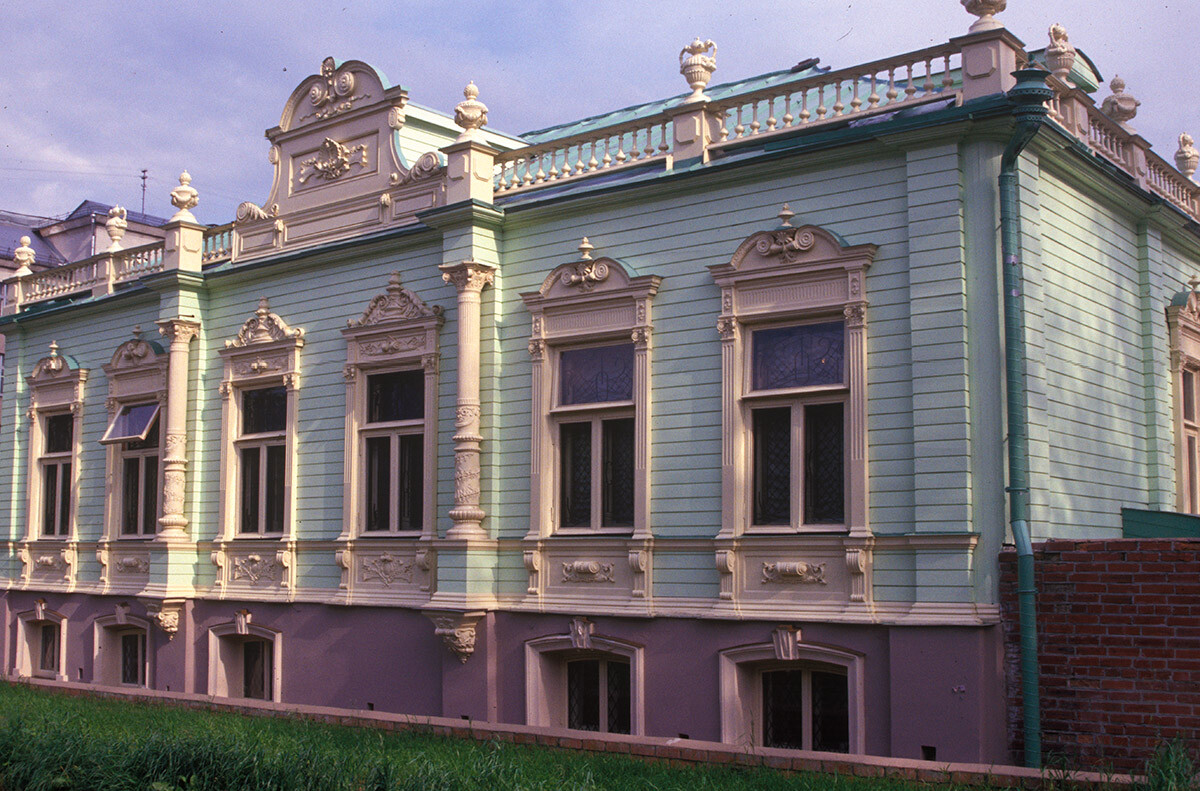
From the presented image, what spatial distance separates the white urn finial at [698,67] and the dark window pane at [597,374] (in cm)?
297

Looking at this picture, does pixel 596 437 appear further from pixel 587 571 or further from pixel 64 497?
pixel 64 497

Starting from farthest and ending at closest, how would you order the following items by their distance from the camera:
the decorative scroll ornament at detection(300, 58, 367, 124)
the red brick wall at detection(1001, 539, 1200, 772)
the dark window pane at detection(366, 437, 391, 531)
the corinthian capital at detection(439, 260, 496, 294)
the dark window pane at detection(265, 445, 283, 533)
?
the dark window pane at detection(265, 445, 283, 533), the decorative scroll ornament at detection(300, 58, 367, 124), the dark window pane at detection(366, 437, 391, 531), the corinthian capital at detection(439, 260, 496, 294), the red brick wall at detection(1001, 539, 1200, 772)

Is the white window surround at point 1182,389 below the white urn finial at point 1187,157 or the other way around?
below

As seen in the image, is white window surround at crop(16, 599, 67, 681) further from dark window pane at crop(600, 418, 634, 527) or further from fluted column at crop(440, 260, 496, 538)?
dark window pane at crop(600, 418, 634, 527)

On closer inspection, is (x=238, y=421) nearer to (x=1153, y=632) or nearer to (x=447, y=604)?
(x=447, y=604)

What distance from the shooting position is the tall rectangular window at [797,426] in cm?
1217

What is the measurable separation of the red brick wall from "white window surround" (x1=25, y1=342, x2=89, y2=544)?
15996 millimetres

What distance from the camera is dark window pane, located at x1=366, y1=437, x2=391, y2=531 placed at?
1594 centimetres

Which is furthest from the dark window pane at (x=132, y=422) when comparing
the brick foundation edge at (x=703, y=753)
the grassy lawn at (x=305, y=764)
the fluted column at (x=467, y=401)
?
the grassy lawn at (x=305, y=764)

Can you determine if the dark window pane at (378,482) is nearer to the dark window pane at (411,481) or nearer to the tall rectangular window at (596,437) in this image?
the dark window pane at (411,481)

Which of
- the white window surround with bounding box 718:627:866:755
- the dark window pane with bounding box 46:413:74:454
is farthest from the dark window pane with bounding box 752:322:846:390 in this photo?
Result: the dark window pane with bounding box 46:413:74:454

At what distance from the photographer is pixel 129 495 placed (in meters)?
19.9

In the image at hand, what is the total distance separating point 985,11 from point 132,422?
14.3 meters

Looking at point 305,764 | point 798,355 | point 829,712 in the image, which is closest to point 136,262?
point 798,355
